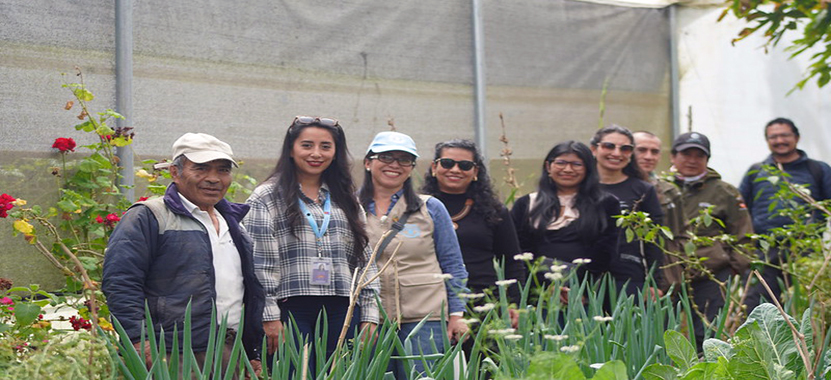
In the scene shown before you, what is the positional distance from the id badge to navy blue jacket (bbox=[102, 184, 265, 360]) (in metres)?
0.53

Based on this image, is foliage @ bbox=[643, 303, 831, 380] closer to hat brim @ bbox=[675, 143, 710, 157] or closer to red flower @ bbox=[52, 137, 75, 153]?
red flower @ bbox=[52, 137, 75, 153]

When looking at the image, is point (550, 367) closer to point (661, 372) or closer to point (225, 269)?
point (661, 372)

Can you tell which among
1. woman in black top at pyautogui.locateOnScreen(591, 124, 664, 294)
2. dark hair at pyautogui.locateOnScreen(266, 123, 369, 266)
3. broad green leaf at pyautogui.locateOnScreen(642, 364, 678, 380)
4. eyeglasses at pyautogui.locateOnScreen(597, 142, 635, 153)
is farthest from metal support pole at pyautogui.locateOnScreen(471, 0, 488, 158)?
broad green leaf at pyautogui.locateOnScreen(642, 364, 678, 380)

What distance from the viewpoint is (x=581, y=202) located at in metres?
4.21

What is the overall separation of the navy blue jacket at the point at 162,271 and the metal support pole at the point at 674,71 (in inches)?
182

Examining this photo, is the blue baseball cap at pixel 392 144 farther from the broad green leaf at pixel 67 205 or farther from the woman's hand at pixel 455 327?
the broad green leaf at pixel 67 205

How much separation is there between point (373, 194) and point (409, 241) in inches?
11.6

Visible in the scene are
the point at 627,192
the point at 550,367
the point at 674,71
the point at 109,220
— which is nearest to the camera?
the point at 550,367

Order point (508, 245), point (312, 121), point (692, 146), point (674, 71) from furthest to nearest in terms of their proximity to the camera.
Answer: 1. point (674, 71)
2. point (692, 146)
3. point (508, 245)
4. point (312, 121)

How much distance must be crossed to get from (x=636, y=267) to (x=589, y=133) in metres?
2.21

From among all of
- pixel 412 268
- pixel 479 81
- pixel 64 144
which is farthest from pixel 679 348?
pixel 479 81

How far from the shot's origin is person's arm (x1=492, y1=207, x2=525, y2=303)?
159 inches

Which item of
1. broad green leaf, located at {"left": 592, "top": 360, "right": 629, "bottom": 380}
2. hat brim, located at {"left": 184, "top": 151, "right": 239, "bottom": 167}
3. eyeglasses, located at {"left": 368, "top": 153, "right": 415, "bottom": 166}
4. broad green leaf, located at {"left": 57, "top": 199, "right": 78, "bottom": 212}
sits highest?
hat brim, located at {"left": 184, "top": 151, "right": 239, "bottom": 167}

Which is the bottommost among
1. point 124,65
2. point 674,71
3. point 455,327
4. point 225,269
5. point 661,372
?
point 455,327
